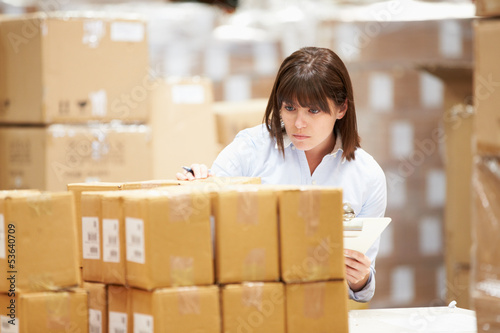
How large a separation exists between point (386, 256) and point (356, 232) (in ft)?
8.88

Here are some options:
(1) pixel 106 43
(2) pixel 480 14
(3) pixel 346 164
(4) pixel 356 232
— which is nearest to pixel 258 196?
(4) pixel 356 232

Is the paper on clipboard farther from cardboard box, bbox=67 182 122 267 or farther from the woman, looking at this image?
cardboard box, bbox=67 182 122 267

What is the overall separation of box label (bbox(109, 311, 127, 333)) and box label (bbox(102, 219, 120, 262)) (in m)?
0.13

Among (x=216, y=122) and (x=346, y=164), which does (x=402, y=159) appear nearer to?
(x=216, y=122)

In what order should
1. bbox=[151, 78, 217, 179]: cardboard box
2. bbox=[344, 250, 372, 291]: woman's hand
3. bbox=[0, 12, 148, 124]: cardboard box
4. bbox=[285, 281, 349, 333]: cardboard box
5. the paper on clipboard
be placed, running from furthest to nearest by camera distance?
bbox=[151, 78, 217, 179]: cardboard box → bbox=[0, 12, 148, 124]: cardboard box → bbox=[344, 250, 372, 291]: woman's hand → the paper on clipboard → bbox=[285, 281, 349, 333]: cardboard box

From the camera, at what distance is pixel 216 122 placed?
3.96 metres

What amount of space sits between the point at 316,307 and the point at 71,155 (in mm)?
1979

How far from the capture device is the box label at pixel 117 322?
1577 mm

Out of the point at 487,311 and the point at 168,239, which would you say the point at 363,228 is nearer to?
the point at 487,311

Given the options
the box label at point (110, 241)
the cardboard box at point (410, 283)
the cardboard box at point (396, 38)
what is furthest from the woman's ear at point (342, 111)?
the cardboard box at point (410, 283)

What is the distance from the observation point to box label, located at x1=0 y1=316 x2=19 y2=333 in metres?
1.56

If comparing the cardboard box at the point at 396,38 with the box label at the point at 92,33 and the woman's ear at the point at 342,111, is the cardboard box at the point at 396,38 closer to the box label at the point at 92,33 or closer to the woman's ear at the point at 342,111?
the box label at the point at 92,33

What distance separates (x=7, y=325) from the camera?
158 centimetres

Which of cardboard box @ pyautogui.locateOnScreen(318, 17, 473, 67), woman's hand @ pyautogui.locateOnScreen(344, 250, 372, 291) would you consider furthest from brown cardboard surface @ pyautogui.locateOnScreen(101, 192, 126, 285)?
cardboard box @ pyautogui.locateOnScreen(318, 17, 473, 67)
